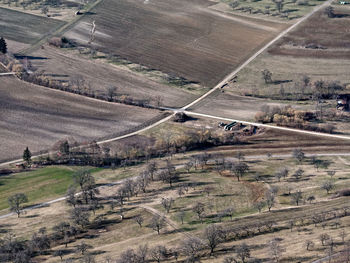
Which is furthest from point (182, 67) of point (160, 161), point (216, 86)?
point (160, 161)

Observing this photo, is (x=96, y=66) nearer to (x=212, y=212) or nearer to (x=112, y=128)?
(x=112, y=128)

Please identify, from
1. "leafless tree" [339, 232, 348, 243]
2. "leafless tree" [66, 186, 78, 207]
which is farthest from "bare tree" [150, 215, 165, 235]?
"leafless tree" [339, 232, 348, 243]

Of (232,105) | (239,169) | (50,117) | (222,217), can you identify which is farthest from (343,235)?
(50,117)

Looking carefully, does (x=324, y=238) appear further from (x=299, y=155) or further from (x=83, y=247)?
(x=83, y=247)

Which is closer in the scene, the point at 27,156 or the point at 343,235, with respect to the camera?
the point at 343,235

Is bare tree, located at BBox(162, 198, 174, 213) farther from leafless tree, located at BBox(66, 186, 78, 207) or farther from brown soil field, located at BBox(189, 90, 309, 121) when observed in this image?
brown soil field, located at BBox(189, 90, 309, 121)

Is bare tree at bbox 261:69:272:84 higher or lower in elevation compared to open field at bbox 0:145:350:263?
higher
